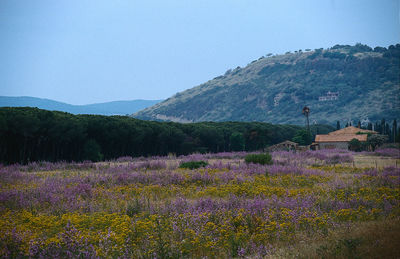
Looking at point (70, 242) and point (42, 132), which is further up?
point (42, 132)

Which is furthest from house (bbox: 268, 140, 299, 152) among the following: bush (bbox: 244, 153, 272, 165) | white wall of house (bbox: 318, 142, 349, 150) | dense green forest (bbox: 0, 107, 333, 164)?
bush (bbox: 244, 153, 272, 165)

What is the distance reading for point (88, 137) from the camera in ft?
123

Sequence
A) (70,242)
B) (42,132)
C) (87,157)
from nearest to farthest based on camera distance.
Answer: (70,242) < (42,132) < (87,157)

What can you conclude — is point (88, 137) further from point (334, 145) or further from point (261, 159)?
point (334, 145)

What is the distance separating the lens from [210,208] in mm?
9672

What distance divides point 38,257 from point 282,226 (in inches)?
195

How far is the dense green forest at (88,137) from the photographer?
29688 millimetres

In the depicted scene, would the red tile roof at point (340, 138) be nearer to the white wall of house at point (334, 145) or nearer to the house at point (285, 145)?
the white wall of house at point (334, 145)

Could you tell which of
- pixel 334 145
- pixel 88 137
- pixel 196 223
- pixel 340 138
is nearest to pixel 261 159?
pixel 196 223

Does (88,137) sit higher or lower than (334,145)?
higher

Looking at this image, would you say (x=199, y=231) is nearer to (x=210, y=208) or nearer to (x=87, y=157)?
(x=210, y=208)

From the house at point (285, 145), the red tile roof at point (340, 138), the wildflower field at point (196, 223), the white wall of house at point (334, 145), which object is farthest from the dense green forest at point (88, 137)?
the red tile roof at point (340, 138)

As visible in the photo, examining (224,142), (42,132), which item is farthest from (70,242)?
(224,142)

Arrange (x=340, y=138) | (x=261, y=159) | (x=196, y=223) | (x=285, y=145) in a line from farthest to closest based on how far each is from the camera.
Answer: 1. (x=340, y=138)
2. (x=285, y=145)
3. (x=261, y=159)
4. (x=196, y=223)
